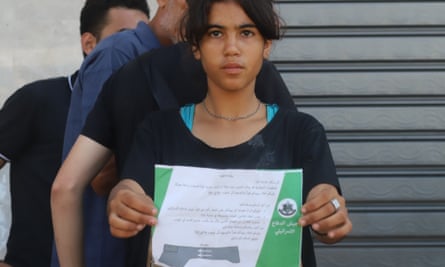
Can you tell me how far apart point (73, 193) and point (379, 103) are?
134 inches

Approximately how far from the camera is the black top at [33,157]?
14.1 ft

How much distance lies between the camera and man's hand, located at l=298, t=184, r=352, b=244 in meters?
2.38

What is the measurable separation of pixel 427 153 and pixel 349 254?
30.1 inches

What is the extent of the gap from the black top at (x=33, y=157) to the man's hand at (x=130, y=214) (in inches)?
75.5

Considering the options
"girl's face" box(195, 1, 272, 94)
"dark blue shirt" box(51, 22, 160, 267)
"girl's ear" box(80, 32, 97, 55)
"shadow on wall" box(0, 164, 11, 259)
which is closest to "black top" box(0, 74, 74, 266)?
"girl's ear" box(80, 32, 97, 55)

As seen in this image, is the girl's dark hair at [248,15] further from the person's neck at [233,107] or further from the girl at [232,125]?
the person's neck at [233,107]

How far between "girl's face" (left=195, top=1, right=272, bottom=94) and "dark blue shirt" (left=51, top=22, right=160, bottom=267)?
0.69 m

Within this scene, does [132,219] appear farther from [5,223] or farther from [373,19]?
Answer: [373,19]

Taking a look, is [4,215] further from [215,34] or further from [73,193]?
[215,34]

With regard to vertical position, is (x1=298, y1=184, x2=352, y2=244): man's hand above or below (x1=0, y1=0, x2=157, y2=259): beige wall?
below

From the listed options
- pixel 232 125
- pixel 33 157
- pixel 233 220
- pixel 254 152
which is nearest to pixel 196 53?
pixel 232 125

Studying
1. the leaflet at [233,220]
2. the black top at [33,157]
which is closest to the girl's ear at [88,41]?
the black top at [33,157]

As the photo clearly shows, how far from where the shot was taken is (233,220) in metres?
2.48

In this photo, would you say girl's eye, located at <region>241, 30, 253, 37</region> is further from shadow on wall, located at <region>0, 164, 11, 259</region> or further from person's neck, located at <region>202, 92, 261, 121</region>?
shadow on wall, located at <region>0, 164, 11, 259</region>
